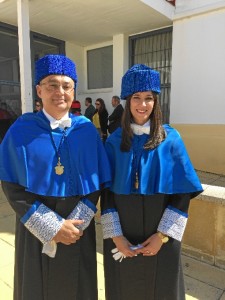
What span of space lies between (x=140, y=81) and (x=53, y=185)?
82 centimetres

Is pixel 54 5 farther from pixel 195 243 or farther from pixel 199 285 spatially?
pixel 199 285

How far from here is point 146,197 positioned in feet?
5.60

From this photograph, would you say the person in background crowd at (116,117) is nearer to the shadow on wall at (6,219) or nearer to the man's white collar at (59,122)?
the shadow on wall at (6,219)

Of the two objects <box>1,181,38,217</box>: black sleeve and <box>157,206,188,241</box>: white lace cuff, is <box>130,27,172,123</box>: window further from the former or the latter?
<box>1,181,38,217</box>: black sleeve

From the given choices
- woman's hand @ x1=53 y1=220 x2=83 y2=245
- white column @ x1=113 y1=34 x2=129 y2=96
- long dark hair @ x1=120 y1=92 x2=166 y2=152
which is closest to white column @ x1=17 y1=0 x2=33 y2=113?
white column @ x1=113 y1=34 x2=129 y2=96

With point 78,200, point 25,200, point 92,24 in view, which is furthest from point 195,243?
point 92,24

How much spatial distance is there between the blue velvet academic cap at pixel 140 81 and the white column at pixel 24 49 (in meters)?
4.76

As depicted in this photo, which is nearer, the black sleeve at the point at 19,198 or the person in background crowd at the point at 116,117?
the black sleeve at the point at 19,198

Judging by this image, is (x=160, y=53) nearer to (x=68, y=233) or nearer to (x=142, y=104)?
(x=142, y=104)

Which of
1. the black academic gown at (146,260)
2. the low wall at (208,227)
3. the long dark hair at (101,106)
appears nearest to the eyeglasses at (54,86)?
the black academic gown at (146,260)

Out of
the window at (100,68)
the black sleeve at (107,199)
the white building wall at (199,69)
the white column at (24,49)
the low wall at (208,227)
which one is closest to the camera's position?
the black sleeve at (107,199)

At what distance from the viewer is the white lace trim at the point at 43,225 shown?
1509mm

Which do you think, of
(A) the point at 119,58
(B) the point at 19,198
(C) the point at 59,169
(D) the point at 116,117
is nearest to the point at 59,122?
(C) the point at 59,169

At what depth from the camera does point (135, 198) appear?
1.71 metres
